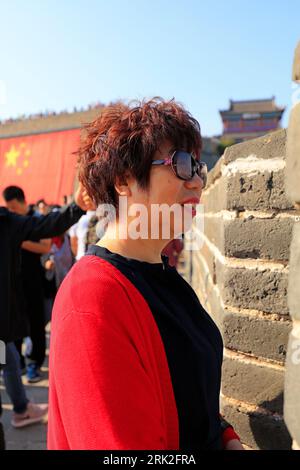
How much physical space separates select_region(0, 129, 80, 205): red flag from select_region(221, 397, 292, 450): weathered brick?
19.9 m

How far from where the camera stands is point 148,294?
102 cm

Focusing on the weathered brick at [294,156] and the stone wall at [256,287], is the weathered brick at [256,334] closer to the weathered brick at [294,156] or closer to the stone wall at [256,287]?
the stone wall at [256,287]

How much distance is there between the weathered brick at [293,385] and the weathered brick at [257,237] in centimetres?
42

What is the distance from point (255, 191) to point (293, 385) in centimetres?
71

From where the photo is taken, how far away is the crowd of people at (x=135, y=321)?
85 centimetres

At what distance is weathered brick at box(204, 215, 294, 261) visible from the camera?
4.79 ft

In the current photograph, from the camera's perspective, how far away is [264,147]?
152cm

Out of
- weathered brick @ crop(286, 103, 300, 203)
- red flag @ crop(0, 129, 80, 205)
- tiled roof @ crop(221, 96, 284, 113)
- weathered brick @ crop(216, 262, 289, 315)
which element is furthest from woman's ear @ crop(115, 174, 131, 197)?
tiled roof @ crop(221, 96, 284, 113)

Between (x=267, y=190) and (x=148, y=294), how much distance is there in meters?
0.71

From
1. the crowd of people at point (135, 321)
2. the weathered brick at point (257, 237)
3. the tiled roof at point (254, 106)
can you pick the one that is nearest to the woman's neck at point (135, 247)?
the crowd of people at point (135, 321)

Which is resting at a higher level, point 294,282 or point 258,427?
point 294,282

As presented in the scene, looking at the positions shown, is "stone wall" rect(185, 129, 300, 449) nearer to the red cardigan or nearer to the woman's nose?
the woman's nose

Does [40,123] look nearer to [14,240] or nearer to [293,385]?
[14,240]

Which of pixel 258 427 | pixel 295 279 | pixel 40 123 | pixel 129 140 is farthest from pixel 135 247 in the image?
pixel 40 123
